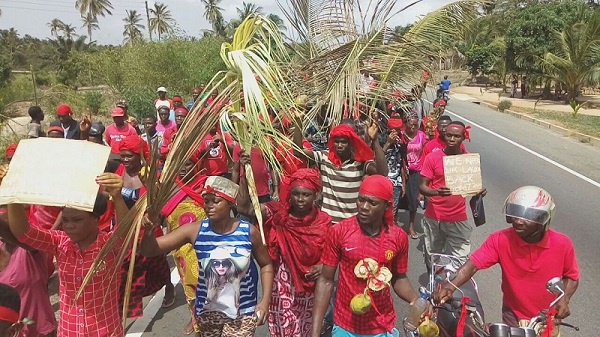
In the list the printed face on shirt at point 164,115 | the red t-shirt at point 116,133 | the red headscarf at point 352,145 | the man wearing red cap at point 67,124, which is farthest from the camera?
the printed face on shirt at point 164,115

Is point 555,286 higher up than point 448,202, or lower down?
higher up

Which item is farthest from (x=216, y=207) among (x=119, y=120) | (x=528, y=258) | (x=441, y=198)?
(x=119, y=120)

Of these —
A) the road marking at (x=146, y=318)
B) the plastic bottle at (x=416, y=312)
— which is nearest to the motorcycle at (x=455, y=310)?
the plastic bottle at (x=416, y=312)

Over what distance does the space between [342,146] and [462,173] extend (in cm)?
107

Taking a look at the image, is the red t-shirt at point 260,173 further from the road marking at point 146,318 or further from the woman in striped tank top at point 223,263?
the woman in striped tank top at point 223,263

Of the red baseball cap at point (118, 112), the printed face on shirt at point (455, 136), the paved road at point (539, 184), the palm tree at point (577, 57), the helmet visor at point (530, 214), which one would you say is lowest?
the paved road at point (539, 184)

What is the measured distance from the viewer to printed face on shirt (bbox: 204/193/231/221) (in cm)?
292

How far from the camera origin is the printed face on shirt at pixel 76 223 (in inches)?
97.3

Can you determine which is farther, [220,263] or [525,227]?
[220,263]

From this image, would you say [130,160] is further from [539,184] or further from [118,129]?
[539,184]

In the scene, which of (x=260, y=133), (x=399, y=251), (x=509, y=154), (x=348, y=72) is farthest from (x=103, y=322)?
(x=509, y=154)

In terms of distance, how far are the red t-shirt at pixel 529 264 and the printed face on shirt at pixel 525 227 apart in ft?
0.30

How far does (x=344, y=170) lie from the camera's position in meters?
4.07

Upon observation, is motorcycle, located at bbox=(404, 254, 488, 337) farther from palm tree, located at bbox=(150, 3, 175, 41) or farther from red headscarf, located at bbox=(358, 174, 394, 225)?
palm tree, located at bbox=(150, 3, 175, 41)
